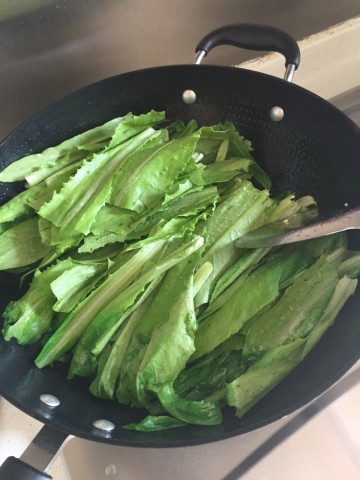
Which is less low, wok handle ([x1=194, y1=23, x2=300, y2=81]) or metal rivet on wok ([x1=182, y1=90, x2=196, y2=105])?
wok handle ([x1=194, y1=23, x2=300, y2=81])

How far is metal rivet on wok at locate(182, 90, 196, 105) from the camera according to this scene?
2.54ft

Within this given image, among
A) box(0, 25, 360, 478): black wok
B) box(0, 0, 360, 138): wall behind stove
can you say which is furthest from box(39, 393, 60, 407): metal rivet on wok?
box(0, 0, 360, 138): wall behind stove

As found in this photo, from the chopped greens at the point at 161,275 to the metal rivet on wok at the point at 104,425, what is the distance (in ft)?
0.11

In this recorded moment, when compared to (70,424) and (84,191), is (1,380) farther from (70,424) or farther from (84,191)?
(84,191)

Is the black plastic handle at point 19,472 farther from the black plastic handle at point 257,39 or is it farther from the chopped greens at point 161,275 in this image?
the black plastic handle at point 257,39

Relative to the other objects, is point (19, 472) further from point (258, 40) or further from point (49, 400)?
point (258, 40)

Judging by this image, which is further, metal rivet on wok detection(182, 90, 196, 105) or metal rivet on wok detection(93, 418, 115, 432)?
metal rivet on wok detection(182, 90, 196, 105)

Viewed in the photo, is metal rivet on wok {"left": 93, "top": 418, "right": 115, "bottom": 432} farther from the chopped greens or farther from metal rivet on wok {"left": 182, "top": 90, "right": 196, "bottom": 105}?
metal rivet on wok {"left": 182, "top": 90, "right": 196, "bottom": 105}

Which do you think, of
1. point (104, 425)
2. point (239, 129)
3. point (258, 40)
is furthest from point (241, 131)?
point (104, 425)

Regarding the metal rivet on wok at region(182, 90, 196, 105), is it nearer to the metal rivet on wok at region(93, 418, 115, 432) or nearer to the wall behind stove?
the wall behind stove

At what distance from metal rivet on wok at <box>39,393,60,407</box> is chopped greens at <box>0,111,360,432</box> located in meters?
0.04

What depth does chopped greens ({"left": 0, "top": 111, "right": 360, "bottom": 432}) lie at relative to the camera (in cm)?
60

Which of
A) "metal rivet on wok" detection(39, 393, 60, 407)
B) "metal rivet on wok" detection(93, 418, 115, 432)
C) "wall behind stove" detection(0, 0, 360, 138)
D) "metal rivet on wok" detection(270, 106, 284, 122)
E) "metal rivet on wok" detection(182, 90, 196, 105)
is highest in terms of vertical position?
"wall behind stove" detection(0, 0, 360, 138)

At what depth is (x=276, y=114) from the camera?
29.2 inches
